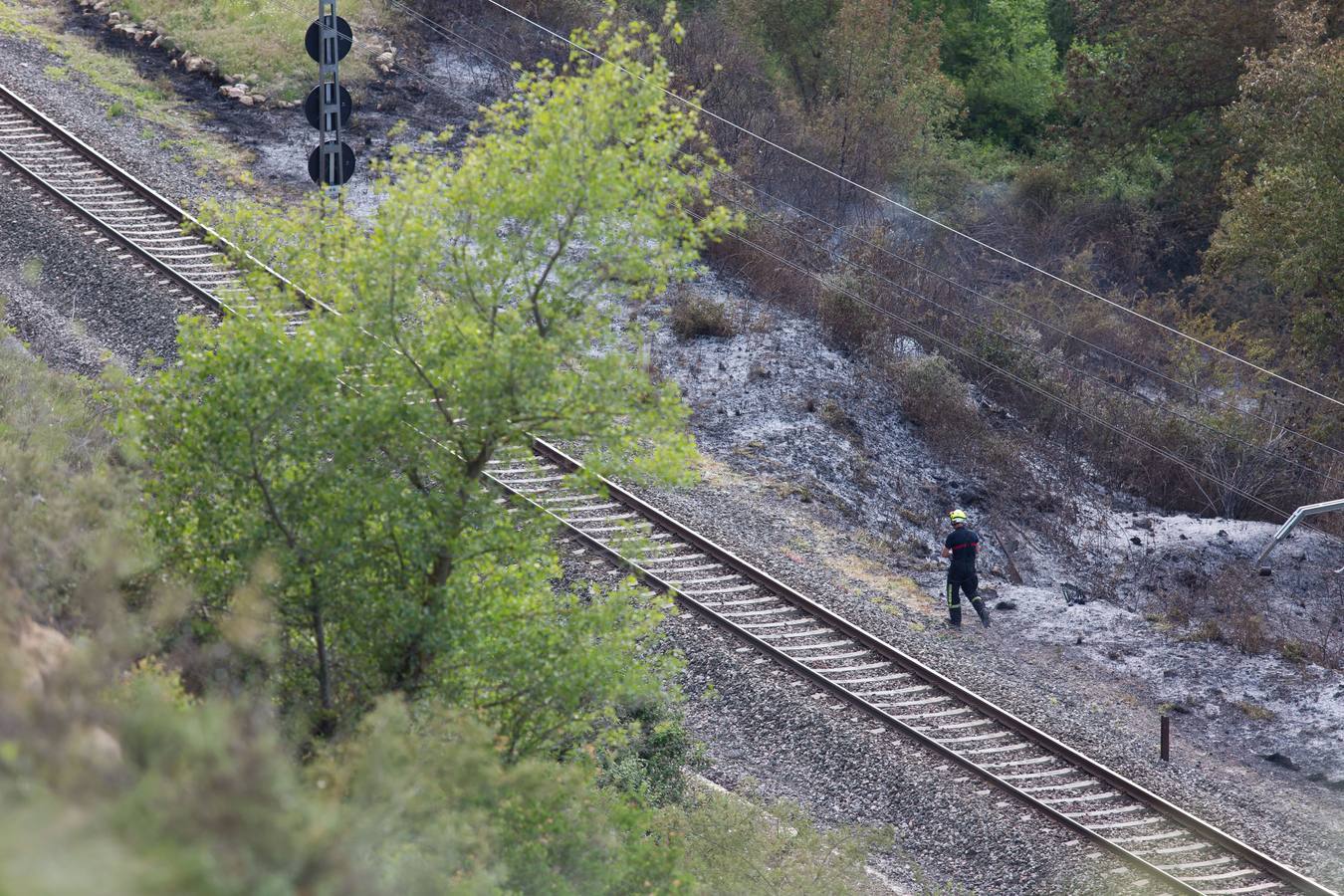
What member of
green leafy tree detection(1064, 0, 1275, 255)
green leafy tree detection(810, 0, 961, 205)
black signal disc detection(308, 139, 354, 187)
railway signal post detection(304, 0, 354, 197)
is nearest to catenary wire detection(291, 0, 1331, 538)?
green leafy tree detection(810, 0, 961, 205)

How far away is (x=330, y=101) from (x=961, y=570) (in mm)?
9880

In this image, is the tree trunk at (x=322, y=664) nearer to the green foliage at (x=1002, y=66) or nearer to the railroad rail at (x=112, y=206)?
the railroad rail at (x=112, y=206)

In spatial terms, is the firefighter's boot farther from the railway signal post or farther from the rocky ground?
the railway signal post

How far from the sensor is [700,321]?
67.1ft

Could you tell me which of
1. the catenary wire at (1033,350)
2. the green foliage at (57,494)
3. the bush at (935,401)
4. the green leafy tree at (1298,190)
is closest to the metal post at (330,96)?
the green foliage at (57,494)

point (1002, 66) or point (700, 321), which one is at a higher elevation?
point (1002, 66)

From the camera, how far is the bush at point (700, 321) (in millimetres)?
20422

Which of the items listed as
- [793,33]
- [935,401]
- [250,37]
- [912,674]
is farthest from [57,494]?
[793,33]

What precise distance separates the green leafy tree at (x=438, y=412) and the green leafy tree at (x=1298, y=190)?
15923mm

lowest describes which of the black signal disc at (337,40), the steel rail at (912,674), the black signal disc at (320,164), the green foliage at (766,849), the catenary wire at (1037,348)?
the green foliage at (766,849)

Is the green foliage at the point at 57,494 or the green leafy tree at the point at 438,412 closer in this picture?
the green foliage at the point at 57,494

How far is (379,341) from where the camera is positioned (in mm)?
8703

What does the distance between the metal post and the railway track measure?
2317 millimetres

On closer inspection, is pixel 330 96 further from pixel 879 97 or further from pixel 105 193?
pixel 879 97
